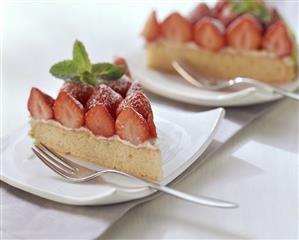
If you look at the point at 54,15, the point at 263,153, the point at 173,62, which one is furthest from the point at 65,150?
the point at 54,15

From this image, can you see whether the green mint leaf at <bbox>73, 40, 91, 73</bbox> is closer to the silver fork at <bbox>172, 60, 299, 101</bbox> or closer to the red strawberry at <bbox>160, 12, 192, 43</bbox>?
the silver fork at <bbox>172, 60, 299, 101</bbox>

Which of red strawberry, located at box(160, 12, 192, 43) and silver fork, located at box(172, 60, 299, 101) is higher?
red strawberry, located at box(160, 12, 192, 43)

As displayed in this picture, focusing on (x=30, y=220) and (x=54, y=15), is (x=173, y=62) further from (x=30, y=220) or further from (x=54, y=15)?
(x=30, y=220)

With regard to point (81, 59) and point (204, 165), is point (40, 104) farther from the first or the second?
point (204, 165)

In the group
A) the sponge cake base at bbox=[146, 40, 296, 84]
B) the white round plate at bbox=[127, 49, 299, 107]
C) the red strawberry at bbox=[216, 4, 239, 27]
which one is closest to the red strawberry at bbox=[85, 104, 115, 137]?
the white round plate at bbox=[127, 49, 299, 107]

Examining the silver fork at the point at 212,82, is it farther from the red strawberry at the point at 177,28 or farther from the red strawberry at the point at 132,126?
the red strawberry at the point at 132,126

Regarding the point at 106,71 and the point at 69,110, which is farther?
the point at 106,71

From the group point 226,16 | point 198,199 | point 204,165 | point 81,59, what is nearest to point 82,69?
point 81,59

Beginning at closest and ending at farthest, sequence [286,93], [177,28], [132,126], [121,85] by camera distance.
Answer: [132,126]
[121,85]
[286,93]
[177,28]
